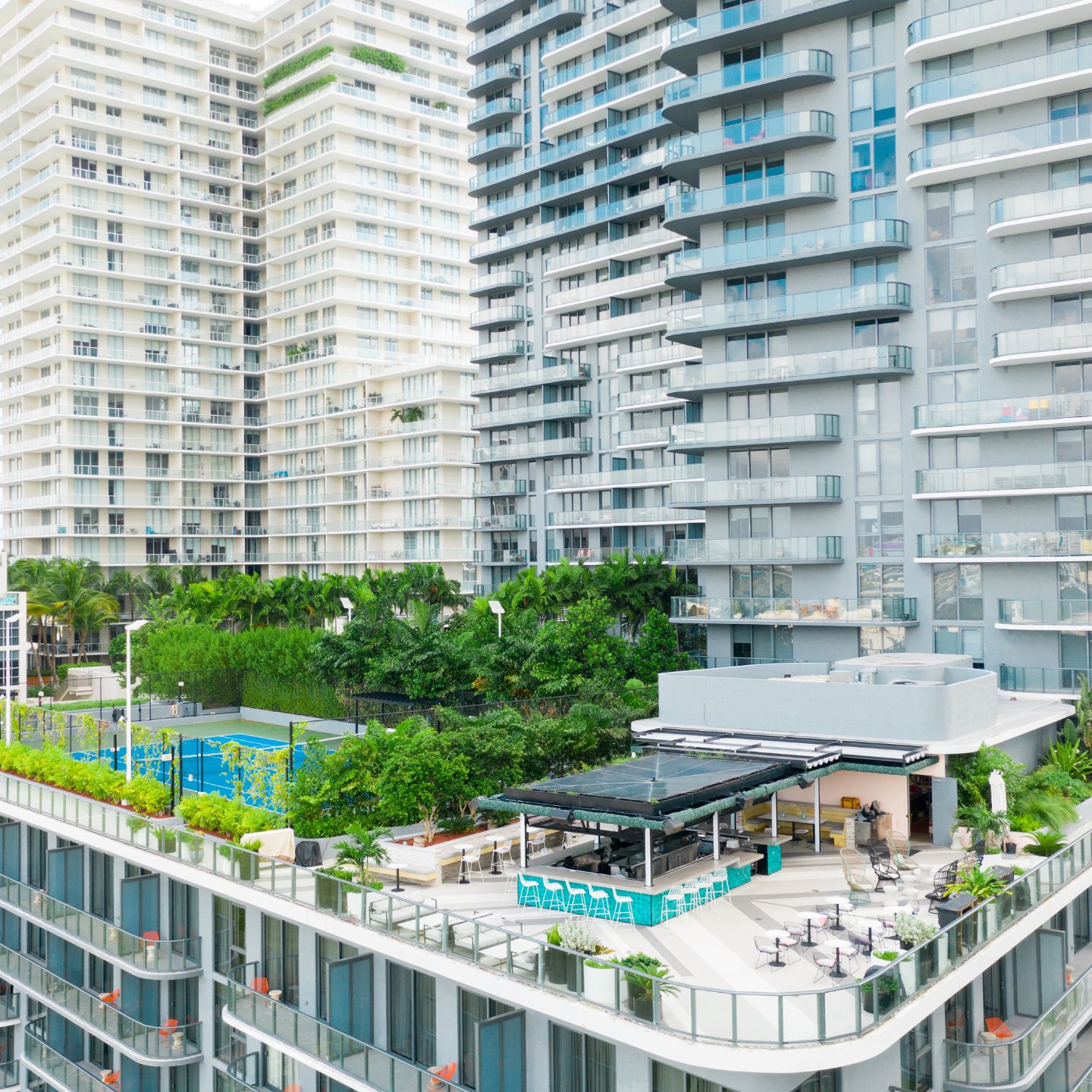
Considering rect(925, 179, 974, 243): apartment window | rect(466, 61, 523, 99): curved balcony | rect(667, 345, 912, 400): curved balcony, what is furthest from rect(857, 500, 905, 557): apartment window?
rect(466, 61, 523, 99): curved balcony

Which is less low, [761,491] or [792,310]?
[792,310]

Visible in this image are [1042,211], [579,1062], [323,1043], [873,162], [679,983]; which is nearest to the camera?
[679,983]

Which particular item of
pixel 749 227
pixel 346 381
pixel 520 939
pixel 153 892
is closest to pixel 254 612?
pixel 346 381

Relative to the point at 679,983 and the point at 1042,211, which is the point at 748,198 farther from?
the point at 679,983

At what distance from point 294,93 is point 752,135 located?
64.6 metres

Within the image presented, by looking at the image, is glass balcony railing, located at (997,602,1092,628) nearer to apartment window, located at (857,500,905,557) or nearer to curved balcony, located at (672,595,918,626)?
curved balcony, located at (672,595,918,626)

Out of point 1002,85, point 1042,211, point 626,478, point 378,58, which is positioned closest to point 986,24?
point 1002,85

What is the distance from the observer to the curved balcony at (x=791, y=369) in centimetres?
4622

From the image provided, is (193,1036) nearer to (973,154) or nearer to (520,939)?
(520,939)

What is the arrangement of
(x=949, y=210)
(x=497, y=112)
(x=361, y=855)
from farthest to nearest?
(x=497, y=112) → (x=949, y=210) → (x=361, y=855)

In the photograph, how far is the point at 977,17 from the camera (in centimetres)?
4403

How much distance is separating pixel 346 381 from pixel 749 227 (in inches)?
2075

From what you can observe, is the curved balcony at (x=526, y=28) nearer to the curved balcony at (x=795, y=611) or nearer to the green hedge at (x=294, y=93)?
the green hedge at (x=294, y=93)

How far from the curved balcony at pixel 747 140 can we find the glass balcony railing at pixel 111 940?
37.1 m
